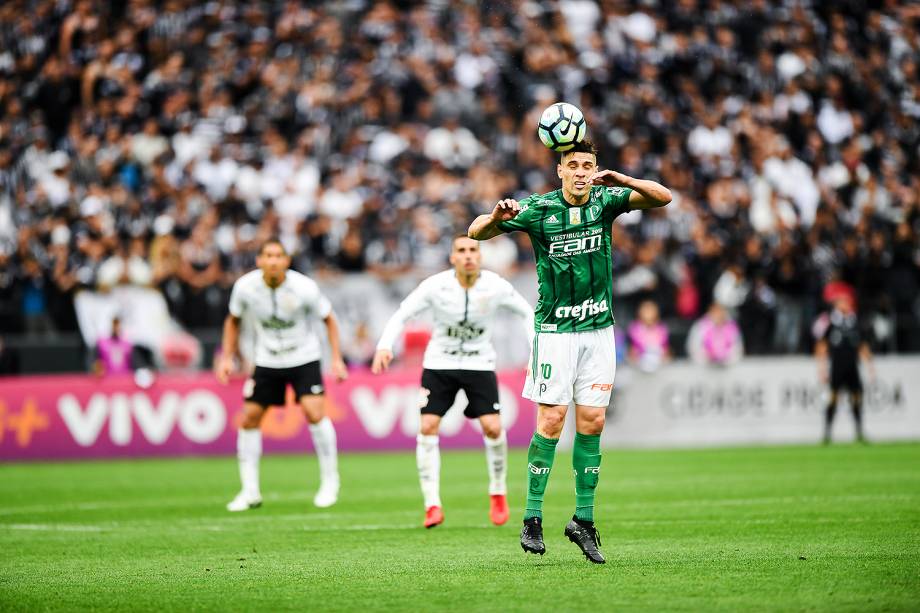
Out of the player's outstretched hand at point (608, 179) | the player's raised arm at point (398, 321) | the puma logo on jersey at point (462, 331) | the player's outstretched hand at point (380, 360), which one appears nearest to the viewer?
the player's outstretched hand at point (608, 179)

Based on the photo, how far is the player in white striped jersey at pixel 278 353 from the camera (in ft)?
44.0

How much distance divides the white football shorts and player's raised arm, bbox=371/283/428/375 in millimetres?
2642

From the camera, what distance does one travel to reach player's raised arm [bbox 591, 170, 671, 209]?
26.4ft

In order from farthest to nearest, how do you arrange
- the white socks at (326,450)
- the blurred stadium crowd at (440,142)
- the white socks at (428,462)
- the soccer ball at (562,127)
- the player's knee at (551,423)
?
the blurred stadium crowd at (440,142)
the white socks at (326,450)
the white socks at (428,462)
the player's knee at (551,423)
the soccer ball at (562,127)

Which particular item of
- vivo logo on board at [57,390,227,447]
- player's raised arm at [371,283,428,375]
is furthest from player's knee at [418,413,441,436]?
vivo logo on board at [57,390,227,447]

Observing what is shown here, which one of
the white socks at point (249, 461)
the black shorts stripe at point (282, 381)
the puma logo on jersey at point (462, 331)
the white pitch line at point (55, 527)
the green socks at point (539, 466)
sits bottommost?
the white pitch line at point (55, 527)

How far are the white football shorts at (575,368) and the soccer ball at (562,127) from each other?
1232 millimetres

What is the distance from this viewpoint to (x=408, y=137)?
77.9ft

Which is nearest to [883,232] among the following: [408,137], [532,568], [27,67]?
[408,137]

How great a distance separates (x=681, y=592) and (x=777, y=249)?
55.5 feet

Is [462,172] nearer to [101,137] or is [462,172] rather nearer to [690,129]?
[690,129]

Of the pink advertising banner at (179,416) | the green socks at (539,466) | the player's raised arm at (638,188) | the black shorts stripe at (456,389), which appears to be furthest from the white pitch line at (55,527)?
the pink advertising banner at (179,416)

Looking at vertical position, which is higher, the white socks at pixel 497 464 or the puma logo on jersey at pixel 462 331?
the puma logo on jersey at pixel 462 331

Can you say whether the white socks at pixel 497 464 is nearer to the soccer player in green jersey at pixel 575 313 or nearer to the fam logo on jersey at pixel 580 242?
the soccer player in green jersey at pixel 575 313
